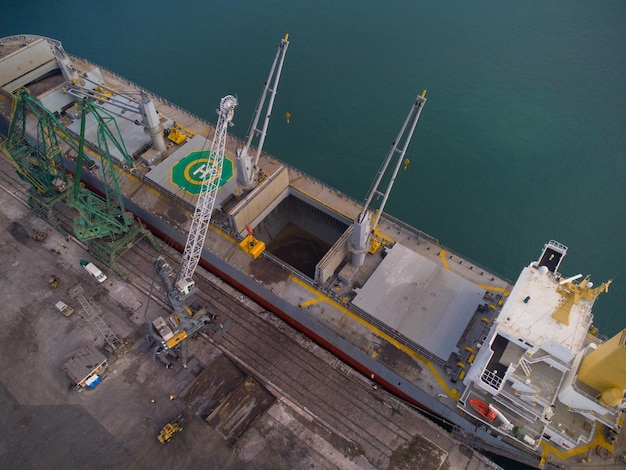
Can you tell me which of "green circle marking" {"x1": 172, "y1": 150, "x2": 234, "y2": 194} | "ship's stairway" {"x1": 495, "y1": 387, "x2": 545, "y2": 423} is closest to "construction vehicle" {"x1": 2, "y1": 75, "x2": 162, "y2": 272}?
"green circle marking" {"x1": 172, "y1": 150, "x2": 234, "y2": 194}

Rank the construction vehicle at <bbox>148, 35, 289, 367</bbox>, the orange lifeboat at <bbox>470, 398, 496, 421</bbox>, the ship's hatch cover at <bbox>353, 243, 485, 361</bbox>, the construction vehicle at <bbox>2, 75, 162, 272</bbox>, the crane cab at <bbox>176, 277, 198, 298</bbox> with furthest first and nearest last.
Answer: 1. the construction vehicle at <bbox>2, 75, 162, 272</bbox>
2. the construction vehicle at <bbox>148, 35, 289, 367</bbox>
3. the crane cab at <bbox>176, 277, 198, 298</bbox>
4. the ship's hatch cover at <bbox>353, 243, 485, 361</bbox>
5. the orange lifeboat at <bbox>470, 398, 496, 421</bbox>

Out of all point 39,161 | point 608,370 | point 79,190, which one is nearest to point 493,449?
point 608,370

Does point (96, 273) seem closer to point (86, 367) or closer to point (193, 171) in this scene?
point (86, 367)

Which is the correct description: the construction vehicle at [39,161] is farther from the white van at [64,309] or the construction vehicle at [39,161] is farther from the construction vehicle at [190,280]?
the construction vehicle at [190,280]

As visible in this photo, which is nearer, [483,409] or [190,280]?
[483,409]

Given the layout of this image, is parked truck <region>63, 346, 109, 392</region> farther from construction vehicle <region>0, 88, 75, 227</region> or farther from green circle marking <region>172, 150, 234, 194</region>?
green circle marking <region>172, 150, 234, 194</region>

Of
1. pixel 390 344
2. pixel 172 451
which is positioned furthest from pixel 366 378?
pixel 172 451

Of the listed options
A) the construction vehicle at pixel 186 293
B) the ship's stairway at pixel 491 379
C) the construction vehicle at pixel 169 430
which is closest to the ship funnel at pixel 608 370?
the ship's stairway at pixel 491 379
